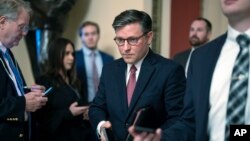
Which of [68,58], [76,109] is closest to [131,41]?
[76,109]

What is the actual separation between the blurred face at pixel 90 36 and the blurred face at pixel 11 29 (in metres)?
1.67

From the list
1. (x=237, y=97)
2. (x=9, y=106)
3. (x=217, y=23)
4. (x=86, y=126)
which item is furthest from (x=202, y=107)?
(x=217, y=23)

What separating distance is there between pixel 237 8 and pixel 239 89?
0.89 feet


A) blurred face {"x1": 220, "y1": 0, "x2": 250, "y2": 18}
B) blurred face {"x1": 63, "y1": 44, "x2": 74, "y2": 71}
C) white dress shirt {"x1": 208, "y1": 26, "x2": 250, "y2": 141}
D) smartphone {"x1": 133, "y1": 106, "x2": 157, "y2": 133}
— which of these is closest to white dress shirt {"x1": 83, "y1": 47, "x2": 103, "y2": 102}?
blurred face {"x1": 63, "y1": 44, "x2": 74, "y2": 71}

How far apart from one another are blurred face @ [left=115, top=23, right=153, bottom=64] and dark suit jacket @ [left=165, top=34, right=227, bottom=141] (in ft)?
1.90

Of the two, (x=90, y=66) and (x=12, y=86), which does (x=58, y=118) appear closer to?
(x=12, y=86)

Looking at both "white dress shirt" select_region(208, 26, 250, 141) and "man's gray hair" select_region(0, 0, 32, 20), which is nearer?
"white dress shirt" select_region(208, 26, 250, 141)

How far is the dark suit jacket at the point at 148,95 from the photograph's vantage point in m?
2.13

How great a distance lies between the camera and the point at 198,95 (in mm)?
1560

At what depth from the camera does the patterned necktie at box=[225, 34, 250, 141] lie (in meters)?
1.44

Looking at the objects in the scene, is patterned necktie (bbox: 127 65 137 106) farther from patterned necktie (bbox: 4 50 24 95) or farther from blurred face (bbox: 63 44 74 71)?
blurred face (bbox: 63 44 74 71)

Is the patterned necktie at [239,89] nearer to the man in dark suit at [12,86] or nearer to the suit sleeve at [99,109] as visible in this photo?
the suit sleeve at [99,109]

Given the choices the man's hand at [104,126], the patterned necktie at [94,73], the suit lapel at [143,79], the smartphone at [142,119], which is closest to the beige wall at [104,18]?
the patterned necktie at [94,73]

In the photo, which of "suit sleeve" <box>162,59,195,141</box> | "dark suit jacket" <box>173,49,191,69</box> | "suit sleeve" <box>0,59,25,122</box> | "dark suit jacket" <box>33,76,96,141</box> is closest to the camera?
"suit sleeve" <box>162,59,195,141</box>
